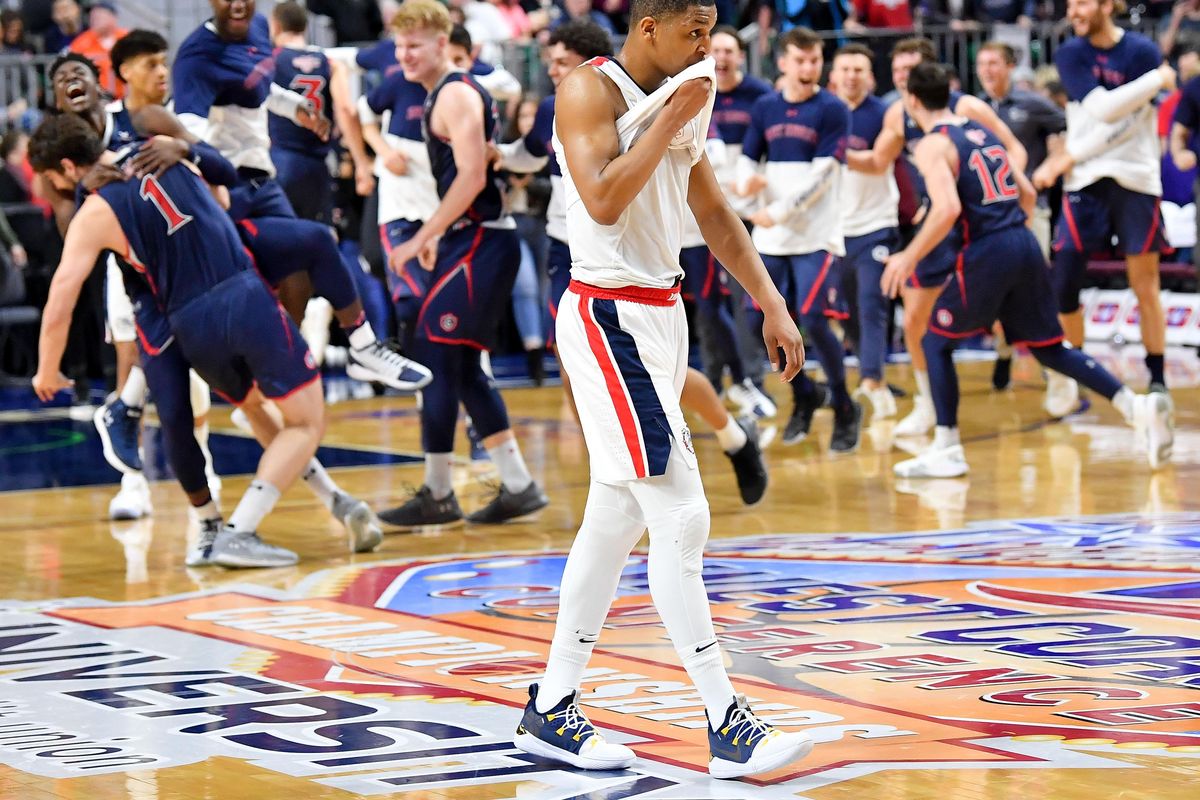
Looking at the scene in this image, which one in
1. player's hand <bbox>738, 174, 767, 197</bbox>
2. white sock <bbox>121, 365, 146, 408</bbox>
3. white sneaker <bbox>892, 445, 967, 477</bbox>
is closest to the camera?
white sock <bbox>121, 365, 146, 408</bbox>

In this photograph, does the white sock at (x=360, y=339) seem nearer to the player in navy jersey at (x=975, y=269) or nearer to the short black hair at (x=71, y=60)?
the short black hair at (x=71, y=60)

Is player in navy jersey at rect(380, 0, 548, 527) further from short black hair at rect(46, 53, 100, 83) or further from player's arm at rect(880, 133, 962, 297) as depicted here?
player's arm at rect(880, 133, 962, 297)

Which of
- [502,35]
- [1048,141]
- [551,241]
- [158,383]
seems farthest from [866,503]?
[502,35]

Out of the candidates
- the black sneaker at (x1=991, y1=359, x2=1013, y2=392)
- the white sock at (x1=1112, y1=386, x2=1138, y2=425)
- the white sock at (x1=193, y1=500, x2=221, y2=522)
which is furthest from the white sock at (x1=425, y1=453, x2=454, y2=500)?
Answer: the black sneaker at (x1=991, y1=359, x2=1013, y2=392)

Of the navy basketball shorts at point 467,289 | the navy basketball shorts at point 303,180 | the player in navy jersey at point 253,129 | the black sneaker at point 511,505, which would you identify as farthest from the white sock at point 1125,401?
the navy basketball shorts at point 303,180

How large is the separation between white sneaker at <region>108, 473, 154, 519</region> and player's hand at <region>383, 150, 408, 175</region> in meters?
1.90

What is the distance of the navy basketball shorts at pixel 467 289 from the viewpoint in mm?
8102

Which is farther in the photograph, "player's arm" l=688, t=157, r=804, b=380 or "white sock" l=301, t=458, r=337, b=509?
"white sock" l=301, t=458, r=337, b=509

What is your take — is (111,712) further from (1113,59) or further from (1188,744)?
(1113,59)

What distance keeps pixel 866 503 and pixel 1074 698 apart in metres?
3.64

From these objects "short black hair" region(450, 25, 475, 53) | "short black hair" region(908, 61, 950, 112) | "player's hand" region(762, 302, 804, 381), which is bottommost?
"player's hand" region(762, 302, 804, 381)

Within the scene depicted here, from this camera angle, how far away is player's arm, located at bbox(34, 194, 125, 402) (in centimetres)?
718

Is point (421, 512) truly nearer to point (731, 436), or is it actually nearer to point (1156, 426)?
point (731, 436)

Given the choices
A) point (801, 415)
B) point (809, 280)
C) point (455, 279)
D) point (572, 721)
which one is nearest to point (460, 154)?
point (455, 279)
